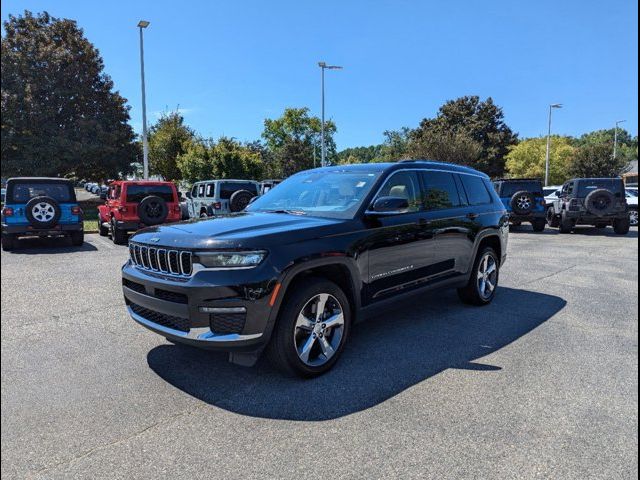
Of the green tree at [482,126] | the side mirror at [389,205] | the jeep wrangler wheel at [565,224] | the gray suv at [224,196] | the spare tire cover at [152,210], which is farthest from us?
the green tree at [482,126]

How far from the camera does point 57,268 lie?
8.38 meters

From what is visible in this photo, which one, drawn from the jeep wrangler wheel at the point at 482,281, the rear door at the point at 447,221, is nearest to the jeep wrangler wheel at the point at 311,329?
the rear door at the point at 447,221

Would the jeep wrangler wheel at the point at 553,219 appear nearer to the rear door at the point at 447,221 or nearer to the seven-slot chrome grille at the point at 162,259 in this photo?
the rear door at the point at 447,221

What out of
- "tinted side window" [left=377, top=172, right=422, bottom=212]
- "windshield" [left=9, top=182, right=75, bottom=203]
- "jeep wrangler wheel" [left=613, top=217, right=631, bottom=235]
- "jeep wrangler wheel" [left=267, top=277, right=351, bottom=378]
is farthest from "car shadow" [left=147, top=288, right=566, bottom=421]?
"jeep wrangler wheel" [left=613, top=217, right=631, bottom=235]

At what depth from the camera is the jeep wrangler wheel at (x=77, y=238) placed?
36.5ft

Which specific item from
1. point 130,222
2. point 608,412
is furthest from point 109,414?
point 130,222

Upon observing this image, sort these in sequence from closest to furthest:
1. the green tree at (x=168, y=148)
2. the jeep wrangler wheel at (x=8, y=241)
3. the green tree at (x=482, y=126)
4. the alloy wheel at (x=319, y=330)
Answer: the alloy wheel at (x=319, y=330), the jeep wrangler wheel at (x=8, y=241), the green tree at (x=168, y=148), the green tree at (x=482, y=126)

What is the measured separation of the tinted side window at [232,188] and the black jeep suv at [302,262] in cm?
1044

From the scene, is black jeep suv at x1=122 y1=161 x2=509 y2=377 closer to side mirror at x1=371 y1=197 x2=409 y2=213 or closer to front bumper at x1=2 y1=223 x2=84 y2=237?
side mirror at x1=371 y1=197 x2=409 y2=213

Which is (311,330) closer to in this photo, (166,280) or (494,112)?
(166,280)

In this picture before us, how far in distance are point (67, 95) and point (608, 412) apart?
30.2 m

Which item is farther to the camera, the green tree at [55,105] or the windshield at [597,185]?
the green tree at [55,105]

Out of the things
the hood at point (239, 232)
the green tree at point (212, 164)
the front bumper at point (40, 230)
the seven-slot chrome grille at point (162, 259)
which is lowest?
the front bumper at point (40, 230)

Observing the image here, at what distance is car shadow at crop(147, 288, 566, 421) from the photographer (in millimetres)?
3203
